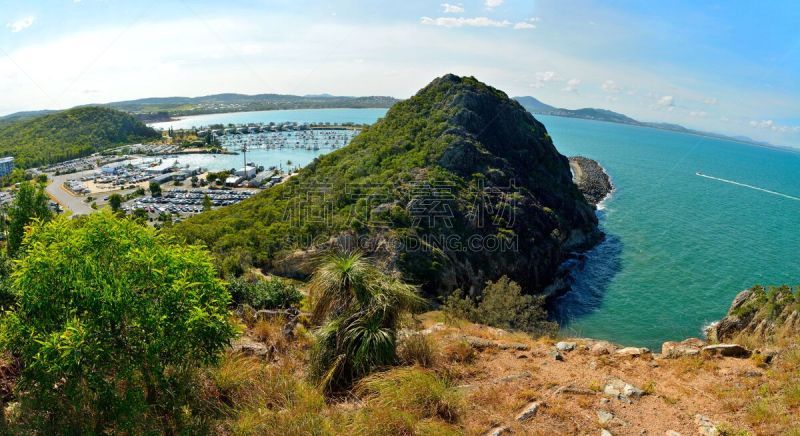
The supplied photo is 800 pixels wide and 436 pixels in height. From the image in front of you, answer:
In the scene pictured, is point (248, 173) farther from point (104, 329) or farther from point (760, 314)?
point (104, 329)

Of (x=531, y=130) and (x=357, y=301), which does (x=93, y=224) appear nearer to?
(x=357, y=301)

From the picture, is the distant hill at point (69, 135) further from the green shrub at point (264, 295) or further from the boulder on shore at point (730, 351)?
the boulder on shore at point (730, 351)

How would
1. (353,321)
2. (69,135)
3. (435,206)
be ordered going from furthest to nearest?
(69,135)
(435,206)
(353,321)

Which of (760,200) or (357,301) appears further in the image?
(760,200)

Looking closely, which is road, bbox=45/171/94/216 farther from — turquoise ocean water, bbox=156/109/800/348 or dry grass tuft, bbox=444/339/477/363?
dry grass tuft, bbox=444/339/477/363

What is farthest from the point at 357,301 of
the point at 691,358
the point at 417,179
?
the point at 417,179

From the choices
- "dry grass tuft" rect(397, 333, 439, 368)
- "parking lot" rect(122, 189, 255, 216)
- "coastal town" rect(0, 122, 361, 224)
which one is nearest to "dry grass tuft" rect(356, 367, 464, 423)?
"dry grass tuft" rect(397, 333, 439, 368)

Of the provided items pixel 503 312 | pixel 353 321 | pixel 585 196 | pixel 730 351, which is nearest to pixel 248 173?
pixel 585 196
